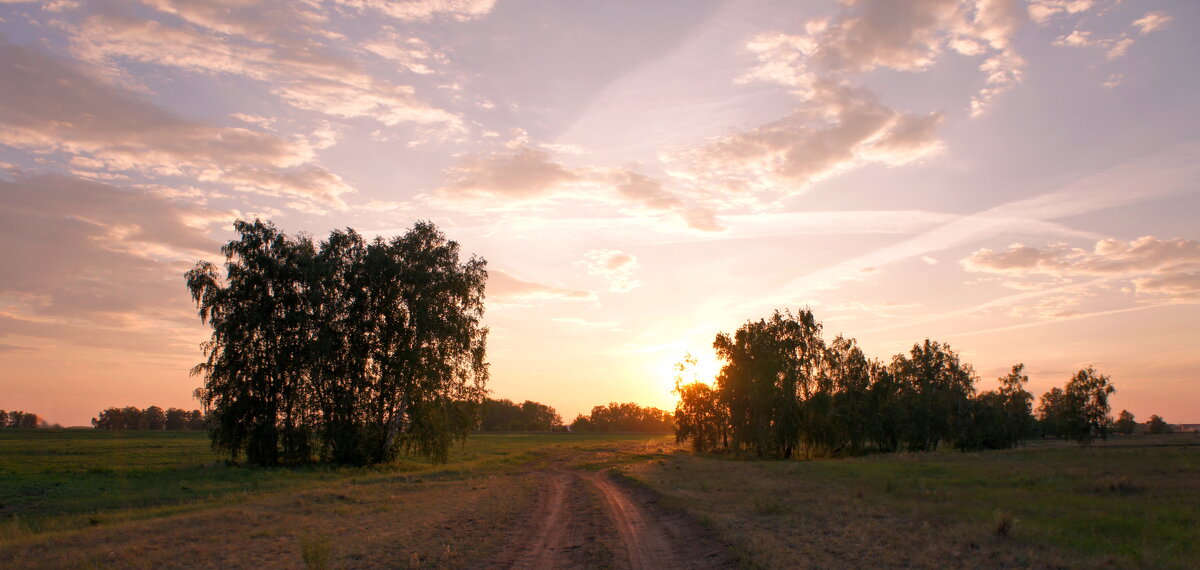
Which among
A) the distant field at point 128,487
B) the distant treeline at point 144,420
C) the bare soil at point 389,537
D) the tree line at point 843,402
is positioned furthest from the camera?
the distant treeline at point 144,420

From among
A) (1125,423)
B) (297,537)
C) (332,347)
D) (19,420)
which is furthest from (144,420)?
(1125,423)

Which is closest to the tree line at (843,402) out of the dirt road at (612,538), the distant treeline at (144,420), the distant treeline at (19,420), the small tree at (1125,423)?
the dirt road at (612,538)

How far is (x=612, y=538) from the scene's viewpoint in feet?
53.3

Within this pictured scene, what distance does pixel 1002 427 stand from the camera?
8738cm

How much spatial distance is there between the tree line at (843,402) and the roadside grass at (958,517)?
34.0m

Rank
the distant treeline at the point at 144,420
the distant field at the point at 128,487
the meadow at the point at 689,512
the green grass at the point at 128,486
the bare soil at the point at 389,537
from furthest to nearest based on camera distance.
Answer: the distant treeline at the point at 144,420, the green grass at the point at 128,486, the distant field at the point at 128,487, the meadow at the point at 689,512, the bare soil at the point at 389,537

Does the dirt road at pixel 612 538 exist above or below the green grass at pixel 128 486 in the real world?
above

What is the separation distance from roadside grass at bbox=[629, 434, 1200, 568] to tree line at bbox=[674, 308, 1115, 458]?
112ft

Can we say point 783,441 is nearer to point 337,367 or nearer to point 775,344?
point 775,344

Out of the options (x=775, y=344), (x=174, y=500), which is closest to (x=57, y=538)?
(x=174, y=500)

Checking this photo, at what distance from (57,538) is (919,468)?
42759 millimetres

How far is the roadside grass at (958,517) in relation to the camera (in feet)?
43.9

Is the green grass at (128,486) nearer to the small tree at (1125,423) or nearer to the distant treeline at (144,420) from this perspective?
the distant treeline at (144,420)

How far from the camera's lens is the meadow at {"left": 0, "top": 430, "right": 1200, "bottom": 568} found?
13.6m
